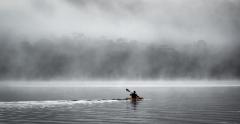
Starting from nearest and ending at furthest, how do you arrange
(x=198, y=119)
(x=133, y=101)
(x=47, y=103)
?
(x=198, y=119) < (x=47, y=103) < (x=133, y=101)

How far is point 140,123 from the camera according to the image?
5550 centimetres

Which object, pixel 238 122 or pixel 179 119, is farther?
pixel 179 119

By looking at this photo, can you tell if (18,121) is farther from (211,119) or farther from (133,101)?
(133,101)

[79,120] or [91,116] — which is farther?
[91,116]

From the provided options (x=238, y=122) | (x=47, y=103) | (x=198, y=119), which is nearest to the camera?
(x=238, y=122)

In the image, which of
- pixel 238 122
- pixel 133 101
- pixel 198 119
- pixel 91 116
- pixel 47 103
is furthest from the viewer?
pixel 133 101

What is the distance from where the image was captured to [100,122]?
5647cm

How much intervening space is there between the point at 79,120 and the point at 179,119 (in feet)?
59.9

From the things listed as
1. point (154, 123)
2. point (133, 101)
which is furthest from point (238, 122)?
point (133, 101)

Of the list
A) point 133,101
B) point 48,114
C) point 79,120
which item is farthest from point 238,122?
point 133,101

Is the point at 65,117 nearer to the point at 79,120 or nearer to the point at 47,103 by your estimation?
the point at 79,120

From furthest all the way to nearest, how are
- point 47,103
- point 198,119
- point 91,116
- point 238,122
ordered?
point 47,103
point 91,116
point 198,119
point 238,122

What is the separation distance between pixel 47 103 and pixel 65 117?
95.8ft

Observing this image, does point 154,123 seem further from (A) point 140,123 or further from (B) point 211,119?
(B) point 211,119
